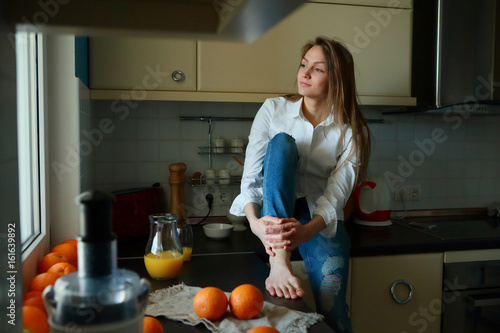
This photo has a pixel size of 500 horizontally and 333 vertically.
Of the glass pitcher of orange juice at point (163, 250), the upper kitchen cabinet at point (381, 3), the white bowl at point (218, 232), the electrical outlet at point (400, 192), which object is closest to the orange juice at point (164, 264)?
the glass pitcher of orange juice at point (163, 250)

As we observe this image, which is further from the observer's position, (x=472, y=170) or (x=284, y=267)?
(x=472, y=170)

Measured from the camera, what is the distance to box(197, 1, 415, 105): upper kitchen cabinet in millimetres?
1816

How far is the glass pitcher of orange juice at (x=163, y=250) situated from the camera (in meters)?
1.20

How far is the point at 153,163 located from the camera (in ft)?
6.88

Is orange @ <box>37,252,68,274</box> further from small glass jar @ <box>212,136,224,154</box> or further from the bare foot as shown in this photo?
small glass jar @ <box>212,136,224,154</box>

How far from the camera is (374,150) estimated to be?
2.31 m

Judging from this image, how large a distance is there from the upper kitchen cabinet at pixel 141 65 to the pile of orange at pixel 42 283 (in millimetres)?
713

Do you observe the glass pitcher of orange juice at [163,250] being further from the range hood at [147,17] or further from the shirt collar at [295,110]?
the range hood at [147,17]

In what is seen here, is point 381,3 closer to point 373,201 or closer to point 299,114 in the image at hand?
point 299,114

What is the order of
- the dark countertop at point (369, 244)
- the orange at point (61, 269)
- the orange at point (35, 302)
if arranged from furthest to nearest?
the dark countertop at point (369, 244), the orange at point (61, 269), the orange at point (35, 302)

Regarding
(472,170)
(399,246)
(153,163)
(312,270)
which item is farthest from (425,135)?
(153,163)

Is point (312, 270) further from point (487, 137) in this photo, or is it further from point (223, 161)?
point (487, 137)

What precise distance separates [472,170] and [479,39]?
0.79 m

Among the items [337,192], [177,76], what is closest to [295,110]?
[337,192]
